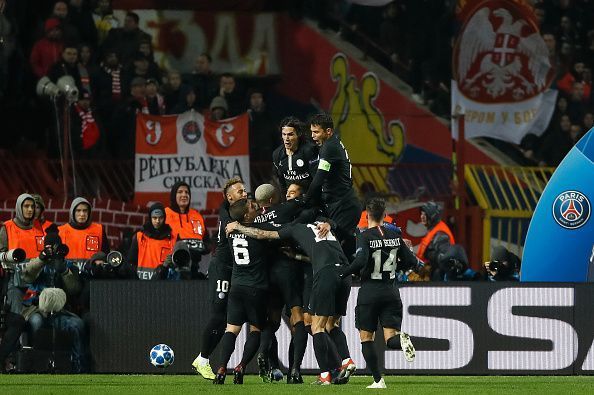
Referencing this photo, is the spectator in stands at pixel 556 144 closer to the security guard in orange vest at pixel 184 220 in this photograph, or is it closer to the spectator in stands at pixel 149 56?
the spectator in stands at pixel 149 56

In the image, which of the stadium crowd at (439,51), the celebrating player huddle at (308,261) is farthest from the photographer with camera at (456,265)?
the stadium crowd at (439,51)

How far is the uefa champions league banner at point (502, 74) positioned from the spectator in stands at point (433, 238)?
4210 mm

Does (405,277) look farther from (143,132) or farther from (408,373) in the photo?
(143,132)

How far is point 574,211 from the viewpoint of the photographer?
17.8 meters

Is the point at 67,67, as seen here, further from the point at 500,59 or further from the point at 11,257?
the point at 500,59

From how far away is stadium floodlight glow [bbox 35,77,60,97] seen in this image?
19781 mm

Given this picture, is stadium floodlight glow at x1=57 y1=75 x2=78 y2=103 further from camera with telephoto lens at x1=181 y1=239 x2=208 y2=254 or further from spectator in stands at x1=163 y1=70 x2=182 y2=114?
camera with telephoto lens at x1=181 y1=239 x2=208 y2=254

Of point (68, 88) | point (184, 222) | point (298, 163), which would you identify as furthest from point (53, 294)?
point (68, 88)

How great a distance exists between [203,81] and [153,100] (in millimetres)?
955

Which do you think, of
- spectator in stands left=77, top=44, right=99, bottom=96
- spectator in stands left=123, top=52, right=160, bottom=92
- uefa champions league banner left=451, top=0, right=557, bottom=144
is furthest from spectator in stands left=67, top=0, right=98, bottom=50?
uefa champions league banner left=451, top=0, right=557, bottom=144

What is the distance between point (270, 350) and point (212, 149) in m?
5.24

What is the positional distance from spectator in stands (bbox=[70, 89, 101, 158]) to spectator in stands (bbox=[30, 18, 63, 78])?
647 mm

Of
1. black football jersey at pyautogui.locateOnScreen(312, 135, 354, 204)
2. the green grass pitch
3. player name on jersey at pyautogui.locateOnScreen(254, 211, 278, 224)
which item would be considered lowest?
the green grass pitch

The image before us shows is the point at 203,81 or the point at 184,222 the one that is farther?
the point at 203,81
